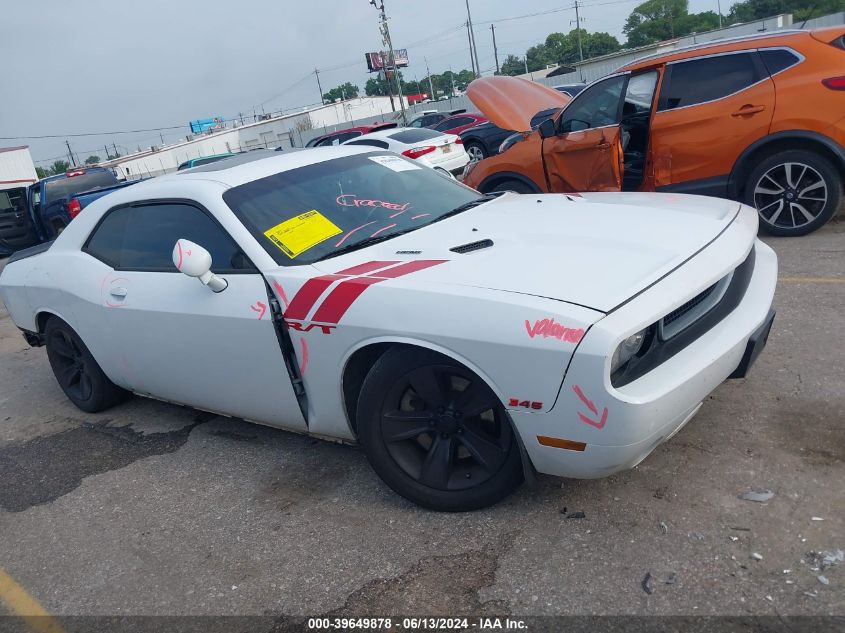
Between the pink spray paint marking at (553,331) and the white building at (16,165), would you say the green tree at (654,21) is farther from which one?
the pink spray paint marking at (553,331)

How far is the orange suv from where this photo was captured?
19.3 feet

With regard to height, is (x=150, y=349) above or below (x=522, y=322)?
below

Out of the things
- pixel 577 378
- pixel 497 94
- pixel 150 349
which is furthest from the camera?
pixel 497 94

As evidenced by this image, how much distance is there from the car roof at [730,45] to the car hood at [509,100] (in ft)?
3.75

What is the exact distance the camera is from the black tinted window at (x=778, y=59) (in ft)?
19.6

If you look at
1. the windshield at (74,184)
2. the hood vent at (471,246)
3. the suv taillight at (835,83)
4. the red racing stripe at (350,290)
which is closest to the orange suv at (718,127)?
the suv taillight at (835,83)

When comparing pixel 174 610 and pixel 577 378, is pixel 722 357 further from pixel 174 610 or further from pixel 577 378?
pixel 174 610

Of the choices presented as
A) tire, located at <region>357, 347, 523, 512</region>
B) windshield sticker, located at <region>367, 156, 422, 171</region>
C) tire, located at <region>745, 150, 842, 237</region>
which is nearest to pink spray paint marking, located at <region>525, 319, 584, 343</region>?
tire, located at <region>357, 347, 523, 512</region>

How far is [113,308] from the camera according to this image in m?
4.07

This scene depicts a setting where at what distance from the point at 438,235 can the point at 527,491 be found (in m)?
1.25

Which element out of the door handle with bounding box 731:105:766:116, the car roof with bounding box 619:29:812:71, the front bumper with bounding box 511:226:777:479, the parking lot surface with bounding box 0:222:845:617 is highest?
the car roof with bounding box 619:29:812:71

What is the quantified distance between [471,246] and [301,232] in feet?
2.83

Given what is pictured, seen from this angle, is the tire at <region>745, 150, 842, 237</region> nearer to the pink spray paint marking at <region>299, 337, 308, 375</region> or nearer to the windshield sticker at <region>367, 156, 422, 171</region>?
the windshield sticker at <region>367, 156, 422, 171</region>

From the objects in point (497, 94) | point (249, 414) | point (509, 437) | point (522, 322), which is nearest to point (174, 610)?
point (249, 414)
